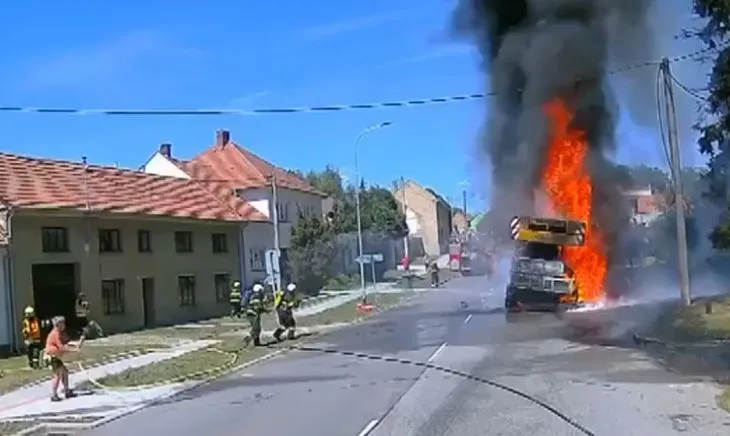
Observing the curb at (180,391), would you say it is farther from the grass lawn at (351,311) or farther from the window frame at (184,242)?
the window frame at (184,242)

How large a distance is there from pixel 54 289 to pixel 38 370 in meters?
11.0

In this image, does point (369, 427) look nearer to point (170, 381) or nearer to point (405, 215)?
point (170, 381)

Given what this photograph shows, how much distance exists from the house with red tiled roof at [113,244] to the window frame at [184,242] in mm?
52

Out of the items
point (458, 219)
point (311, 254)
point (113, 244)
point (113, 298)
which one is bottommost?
point (113, 298)

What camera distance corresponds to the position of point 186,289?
138 ft

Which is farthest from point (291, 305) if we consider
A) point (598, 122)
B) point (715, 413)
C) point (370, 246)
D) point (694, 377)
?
point (370, 246)

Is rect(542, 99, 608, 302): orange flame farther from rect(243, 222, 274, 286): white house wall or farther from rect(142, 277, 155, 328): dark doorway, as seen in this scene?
rect(243, 222, 274, 286): white house wall

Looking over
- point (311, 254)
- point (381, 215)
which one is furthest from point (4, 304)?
point (381, 215)

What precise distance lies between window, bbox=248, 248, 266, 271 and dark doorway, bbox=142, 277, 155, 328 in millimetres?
12749

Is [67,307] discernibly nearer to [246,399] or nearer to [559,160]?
[559,160]

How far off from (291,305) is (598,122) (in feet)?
39.4

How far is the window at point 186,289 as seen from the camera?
4147 centimetres

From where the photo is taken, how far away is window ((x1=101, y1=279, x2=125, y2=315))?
35.4m

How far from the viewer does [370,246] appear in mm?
77000
